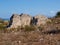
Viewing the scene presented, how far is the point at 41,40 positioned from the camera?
39.0 ft

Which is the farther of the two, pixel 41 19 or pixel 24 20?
pixel 41 19

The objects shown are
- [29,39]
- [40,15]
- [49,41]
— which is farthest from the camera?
[40,15]

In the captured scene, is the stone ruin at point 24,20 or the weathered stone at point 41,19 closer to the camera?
the stone ruin at point 24,20

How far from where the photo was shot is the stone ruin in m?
21.8

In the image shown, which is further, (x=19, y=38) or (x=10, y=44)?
(x=19, y=38)

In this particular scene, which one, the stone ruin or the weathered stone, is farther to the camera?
the weathered stone

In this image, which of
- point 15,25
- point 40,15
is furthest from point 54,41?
point 40,15

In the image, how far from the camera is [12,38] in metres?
12.5

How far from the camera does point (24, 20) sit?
2225 centimetres

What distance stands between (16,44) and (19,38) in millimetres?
1619

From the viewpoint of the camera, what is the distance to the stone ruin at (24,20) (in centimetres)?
2180

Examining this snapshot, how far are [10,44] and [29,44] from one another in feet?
3.18

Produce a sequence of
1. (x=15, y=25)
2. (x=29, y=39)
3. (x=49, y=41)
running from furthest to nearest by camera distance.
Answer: (x=15, y=25)
(x=29, y=39)
(x=49, y=41)

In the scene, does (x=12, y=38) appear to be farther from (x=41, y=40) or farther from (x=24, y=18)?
(x=24, y=18)
